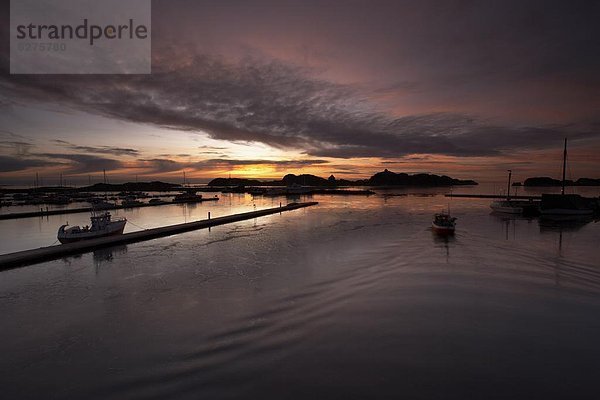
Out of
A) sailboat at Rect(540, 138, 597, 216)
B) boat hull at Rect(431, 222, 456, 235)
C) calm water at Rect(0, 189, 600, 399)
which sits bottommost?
calm water at Rect(0, 189, 600, 399)

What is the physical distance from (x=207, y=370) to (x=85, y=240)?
79.9 feet

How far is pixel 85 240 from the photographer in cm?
2691

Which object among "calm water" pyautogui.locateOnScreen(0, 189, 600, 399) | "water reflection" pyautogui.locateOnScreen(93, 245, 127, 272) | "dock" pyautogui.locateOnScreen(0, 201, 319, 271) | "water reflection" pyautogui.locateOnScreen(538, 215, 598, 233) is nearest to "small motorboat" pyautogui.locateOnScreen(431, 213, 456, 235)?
"calm water" pyautogui.locateOnScreen(0, 189, 600, 399)

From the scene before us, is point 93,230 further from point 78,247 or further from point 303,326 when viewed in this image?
point 303,326

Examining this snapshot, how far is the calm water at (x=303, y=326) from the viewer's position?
825cm

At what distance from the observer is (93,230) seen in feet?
93.1

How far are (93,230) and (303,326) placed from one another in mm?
25659

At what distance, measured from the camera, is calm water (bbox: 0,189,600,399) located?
27.1 ft

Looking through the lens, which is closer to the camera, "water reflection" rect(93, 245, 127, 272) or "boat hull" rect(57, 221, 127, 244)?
"water reflection" rect(93, 245, 127, 272)

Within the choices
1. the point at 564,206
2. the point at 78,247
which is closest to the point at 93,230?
the point at 78,247

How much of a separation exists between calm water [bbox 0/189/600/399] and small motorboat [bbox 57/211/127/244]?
6.00m

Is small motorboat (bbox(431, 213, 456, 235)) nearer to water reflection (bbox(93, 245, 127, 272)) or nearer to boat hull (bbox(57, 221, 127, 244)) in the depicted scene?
water reflection (bbox(93, 245, 127, 272))

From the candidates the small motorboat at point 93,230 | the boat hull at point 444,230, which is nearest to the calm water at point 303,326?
the small motorboat at point 93,230

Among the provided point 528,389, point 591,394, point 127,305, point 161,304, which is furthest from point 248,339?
point 591,394
